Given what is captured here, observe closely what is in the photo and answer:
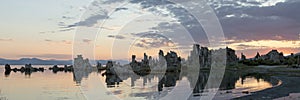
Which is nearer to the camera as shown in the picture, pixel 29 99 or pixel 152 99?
pixel 152 99

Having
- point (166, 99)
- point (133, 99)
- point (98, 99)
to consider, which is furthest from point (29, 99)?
point (166, 99)

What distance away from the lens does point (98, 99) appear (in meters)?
54.0

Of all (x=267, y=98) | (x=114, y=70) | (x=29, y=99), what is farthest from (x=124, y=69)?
(x=267, y=98)

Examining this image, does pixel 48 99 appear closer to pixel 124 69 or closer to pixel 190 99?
pixel 190 99

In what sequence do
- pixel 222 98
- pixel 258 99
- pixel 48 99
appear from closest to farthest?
pixel 258 99
pixel 222 98
pixel 48 99

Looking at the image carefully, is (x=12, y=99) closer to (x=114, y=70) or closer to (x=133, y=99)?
(x=133, y=99)

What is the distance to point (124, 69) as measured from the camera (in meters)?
179

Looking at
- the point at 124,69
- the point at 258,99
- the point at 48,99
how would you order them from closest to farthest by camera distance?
1. the point at 258,99
2. the point at 48,99
3. the point at 124,69

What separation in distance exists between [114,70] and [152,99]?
139541 millimetres

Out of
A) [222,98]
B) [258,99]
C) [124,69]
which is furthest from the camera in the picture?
[124,69]

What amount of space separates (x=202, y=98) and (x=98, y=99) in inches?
578

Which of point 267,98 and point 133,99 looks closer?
point 267,98

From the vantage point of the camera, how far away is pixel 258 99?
4494 centimetres

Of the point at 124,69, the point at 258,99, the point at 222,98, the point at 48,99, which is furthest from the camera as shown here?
the point at 124,69
